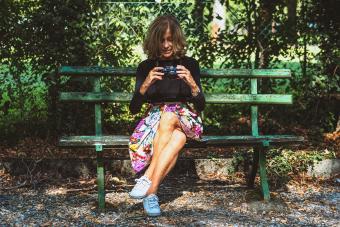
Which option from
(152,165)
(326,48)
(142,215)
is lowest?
(142,215)

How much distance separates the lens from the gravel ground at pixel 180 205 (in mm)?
4398

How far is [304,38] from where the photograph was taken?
665cm

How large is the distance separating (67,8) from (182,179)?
6.71 ft

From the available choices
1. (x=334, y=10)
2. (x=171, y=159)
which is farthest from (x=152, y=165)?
(x=334, y=10)

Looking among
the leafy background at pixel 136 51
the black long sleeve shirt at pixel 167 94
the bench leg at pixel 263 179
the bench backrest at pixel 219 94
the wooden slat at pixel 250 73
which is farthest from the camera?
the leafy background at pixel 136 51

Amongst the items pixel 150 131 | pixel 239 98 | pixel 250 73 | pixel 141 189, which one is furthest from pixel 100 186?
pixel 250 73

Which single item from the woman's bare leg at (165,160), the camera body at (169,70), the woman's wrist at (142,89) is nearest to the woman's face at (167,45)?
the camera body at (169,70)

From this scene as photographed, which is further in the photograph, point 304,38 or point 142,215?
point 304,38

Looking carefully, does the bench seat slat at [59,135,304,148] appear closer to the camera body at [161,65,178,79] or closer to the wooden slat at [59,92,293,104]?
the wooden slat at [59,92,293,104]

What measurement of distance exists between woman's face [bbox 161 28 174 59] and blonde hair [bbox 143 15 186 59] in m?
0.02

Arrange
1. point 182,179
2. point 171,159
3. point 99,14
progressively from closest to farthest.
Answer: point 171,159
point 182,179
point 99,14

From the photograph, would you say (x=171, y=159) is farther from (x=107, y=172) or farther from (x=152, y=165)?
(x=107, y=172)

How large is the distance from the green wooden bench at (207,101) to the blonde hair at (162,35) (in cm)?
50

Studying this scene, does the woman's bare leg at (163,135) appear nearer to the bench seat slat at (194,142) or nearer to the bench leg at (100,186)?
the bench seat slat at (194,142)
